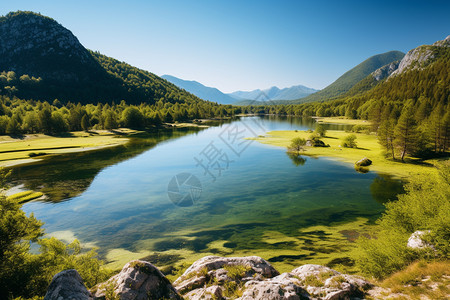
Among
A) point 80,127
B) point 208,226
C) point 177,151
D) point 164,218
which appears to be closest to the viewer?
point 208,226

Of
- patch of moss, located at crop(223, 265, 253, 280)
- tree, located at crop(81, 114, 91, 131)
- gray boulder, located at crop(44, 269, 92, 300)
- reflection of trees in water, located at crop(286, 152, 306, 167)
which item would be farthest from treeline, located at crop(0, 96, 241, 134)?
patch of moss, located at crop(223, 265, 253, 280)

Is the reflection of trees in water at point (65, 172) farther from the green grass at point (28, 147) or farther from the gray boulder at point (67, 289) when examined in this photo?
the gray boulder at point (67, 289)

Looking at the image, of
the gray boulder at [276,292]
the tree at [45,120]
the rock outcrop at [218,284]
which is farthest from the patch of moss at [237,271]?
the tree at [45,120]

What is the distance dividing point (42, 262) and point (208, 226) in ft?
54.9

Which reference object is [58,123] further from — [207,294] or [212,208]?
[207,294]

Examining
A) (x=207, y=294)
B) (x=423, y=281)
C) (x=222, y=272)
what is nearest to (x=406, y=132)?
(x=423, y=281)

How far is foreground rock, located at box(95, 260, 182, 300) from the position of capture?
9.30 meters

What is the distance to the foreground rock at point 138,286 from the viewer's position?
30.5 feet

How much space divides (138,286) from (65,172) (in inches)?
2044

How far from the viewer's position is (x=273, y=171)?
48.8 metres

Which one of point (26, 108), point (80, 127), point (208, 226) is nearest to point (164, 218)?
point (208, 226)

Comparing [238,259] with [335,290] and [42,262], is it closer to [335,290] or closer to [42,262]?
[335,290]

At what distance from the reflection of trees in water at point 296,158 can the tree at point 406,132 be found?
24166mm

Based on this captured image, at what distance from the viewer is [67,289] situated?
8391 mm
